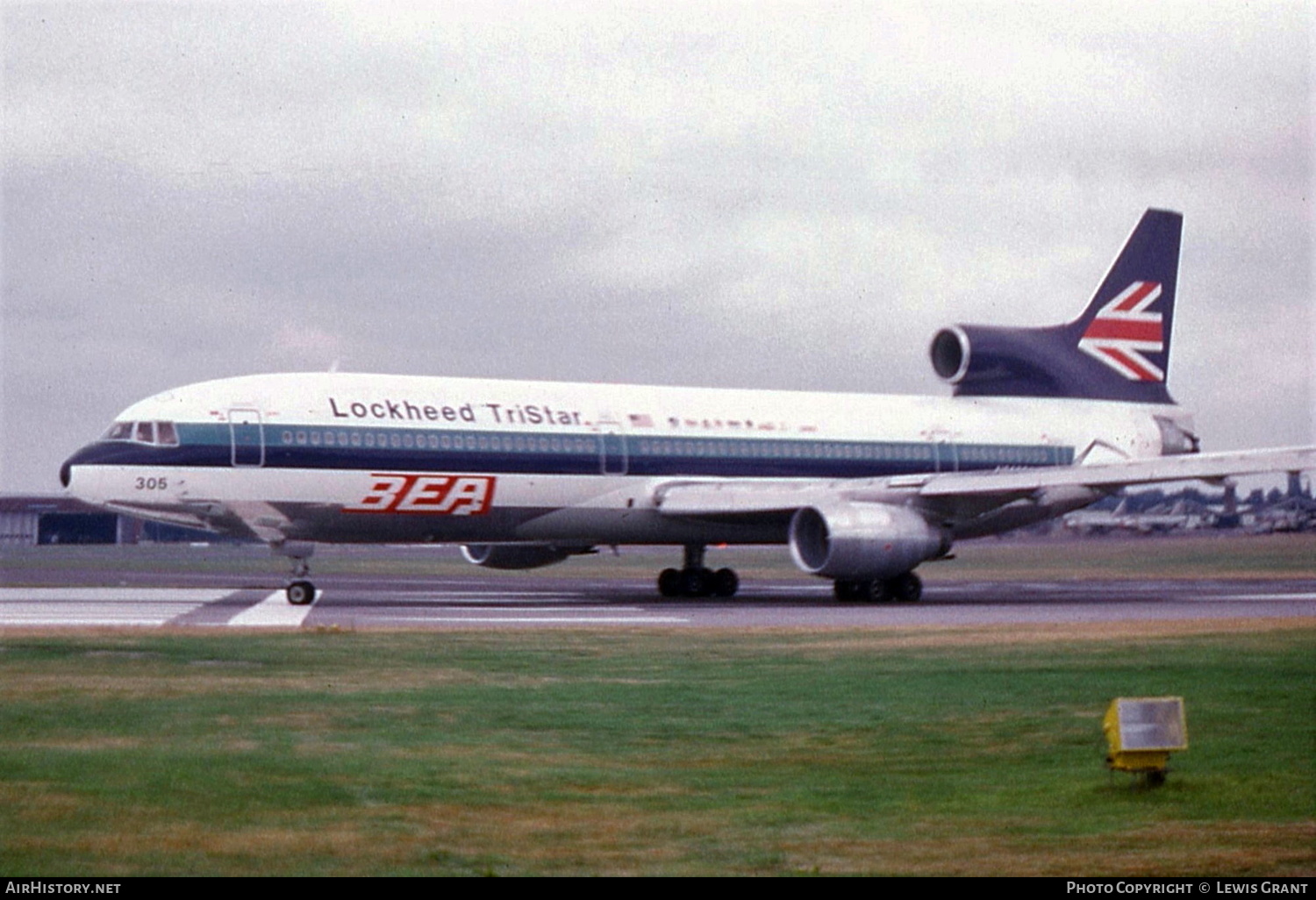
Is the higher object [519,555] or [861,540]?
[861,540]

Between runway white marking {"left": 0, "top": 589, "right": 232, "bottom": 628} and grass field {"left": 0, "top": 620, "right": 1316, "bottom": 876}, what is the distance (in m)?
5.26

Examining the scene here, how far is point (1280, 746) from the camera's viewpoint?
12219mm

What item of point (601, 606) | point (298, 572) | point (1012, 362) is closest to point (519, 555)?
point (601, 606)

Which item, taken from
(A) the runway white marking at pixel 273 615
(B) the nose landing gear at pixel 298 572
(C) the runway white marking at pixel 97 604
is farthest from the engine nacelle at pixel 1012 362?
(C) the runway white marking at pixel 97 604

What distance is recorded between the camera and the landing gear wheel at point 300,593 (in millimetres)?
29312

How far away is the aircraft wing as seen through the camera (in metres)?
32.2

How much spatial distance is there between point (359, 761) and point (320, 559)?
4735 centimetres

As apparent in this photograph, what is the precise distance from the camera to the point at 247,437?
30.0 metres

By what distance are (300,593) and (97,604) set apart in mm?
3395

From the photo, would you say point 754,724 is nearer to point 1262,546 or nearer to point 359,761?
point 359,761

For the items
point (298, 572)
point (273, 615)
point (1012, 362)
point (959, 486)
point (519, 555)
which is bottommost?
point (273, 615)

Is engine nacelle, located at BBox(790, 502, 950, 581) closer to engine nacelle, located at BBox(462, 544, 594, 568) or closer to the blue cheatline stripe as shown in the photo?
the blue cheatline stripe

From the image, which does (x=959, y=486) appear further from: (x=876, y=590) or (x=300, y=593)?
(x=300, y=593)

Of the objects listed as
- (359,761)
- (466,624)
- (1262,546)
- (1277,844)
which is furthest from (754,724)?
(1262,546)
